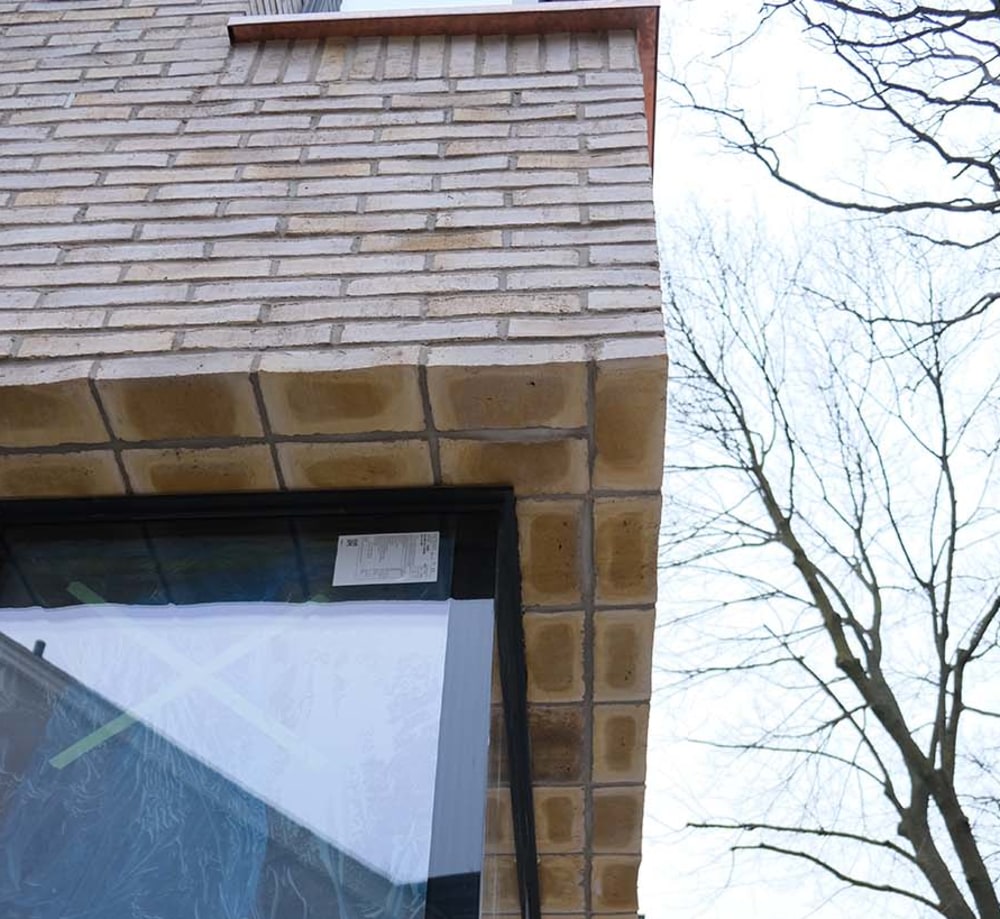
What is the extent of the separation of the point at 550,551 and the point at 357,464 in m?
0.41

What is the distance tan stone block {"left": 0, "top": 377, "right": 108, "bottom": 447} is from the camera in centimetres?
195

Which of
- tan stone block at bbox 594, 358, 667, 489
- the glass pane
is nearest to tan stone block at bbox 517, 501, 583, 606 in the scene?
tan stone block at bbox 594, 358, 667, 489

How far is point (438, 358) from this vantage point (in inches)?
76.4

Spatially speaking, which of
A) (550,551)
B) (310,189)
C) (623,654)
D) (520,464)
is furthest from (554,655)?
(310,189)

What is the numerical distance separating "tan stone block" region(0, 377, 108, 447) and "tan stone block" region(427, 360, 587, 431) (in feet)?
2.00

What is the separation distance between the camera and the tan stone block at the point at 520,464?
198 cm

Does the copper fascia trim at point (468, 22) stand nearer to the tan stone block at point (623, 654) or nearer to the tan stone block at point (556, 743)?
the tan stone block at point (623, 654)

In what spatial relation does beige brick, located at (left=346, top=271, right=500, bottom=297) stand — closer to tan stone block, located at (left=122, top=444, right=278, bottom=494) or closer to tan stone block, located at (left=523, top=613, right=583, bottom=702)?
tan stone block, located at (left=122, top=444, right=278, bottom=494)

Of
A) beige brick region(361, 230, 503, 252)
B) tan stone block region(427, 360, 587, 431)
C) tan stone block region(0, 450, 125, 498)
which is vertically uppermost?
beige brick region(361, 230, 503, 252)

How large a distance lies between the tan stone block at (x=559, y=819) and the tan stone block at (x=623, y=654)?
0.35 meters

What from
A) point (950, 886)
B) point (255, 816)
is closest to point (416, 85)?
point (255, 816)

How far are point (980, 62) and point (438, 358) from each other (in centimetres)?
374

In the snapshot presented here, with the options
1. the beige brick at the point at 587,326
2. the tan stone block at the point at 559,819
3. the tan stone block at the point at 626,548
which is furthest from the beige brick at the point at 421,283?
the tan stone block at the point at 559,819

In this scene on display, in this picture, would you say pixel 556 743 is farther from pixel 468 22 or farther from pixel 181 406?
pixel 468 22
